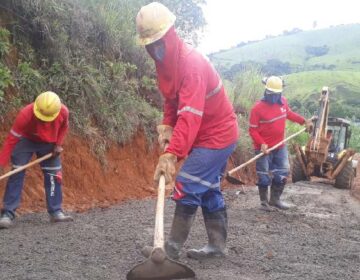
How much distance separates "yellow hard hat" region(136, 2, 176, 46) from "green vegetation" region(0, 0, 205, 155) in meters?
3.79

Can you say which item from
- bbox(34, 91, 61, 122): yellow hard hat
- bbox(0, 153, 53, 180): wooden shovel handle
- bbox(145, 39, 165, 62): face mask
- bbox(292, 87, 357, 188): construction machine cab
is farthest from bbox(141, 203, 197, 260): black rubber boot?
bbox(292, 87, 357, 188): construction machine cab

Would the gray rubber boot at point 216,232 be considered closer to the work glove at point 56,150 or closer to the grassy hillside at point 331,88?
the work glove at point 56,150

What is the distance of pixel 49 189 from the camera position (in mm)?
6230

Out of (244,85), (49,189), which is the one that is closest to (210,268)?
(49,189)

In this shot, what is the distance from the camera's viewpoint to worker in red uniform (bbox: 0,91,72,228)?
5.93 metres

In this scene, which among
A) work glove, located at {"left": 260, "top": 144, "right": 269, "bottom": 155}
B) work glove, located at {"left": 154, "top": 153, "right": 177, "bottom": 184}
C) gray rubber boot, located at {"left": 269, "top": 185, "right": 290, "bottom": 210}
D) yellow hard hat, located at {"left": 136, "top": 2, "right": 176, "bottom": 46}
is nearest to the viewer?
work glove, located at {"left": 154, "top": 153, "right": 177, "bottom": 184}

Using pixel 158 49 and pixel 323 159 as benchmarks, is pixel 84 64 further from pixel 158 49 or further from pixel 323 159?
pixel 323 159

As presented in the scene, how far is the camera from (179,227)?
4219mm

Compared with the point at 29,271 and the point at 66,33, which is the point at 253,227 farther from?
the point at 66,33

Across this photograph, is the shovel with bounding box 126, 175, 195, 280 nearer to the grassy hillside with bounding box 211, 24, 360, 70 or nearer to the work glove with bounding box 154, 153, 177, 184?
the work glove with bounding box 154, 153, 177, 184

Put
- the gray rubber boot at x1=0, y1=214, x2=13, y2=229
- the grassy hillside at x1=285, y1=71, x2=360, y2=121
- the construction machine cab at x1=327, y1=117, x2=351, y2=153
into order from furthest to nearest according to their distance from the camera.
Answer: the grassy hillside at x1=285, y1=71, x2=360, y2=121, the construction machine cab at x1=327, y1=117, x2=351, y2=153, the gray rubber boot at x1=0, y1=214, x2=13, y2=229

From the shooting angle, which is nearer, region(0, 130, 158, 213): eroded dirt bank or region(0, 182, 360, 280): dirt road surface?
region(0, 182, 360, 280): dirt road surface

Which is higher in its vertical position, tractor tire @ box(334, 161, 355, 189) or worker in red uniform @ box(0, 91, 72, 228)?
worker in red uniform @ box(0, 91, 72, 228)

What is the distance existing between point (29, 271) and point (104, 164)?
484 cm
